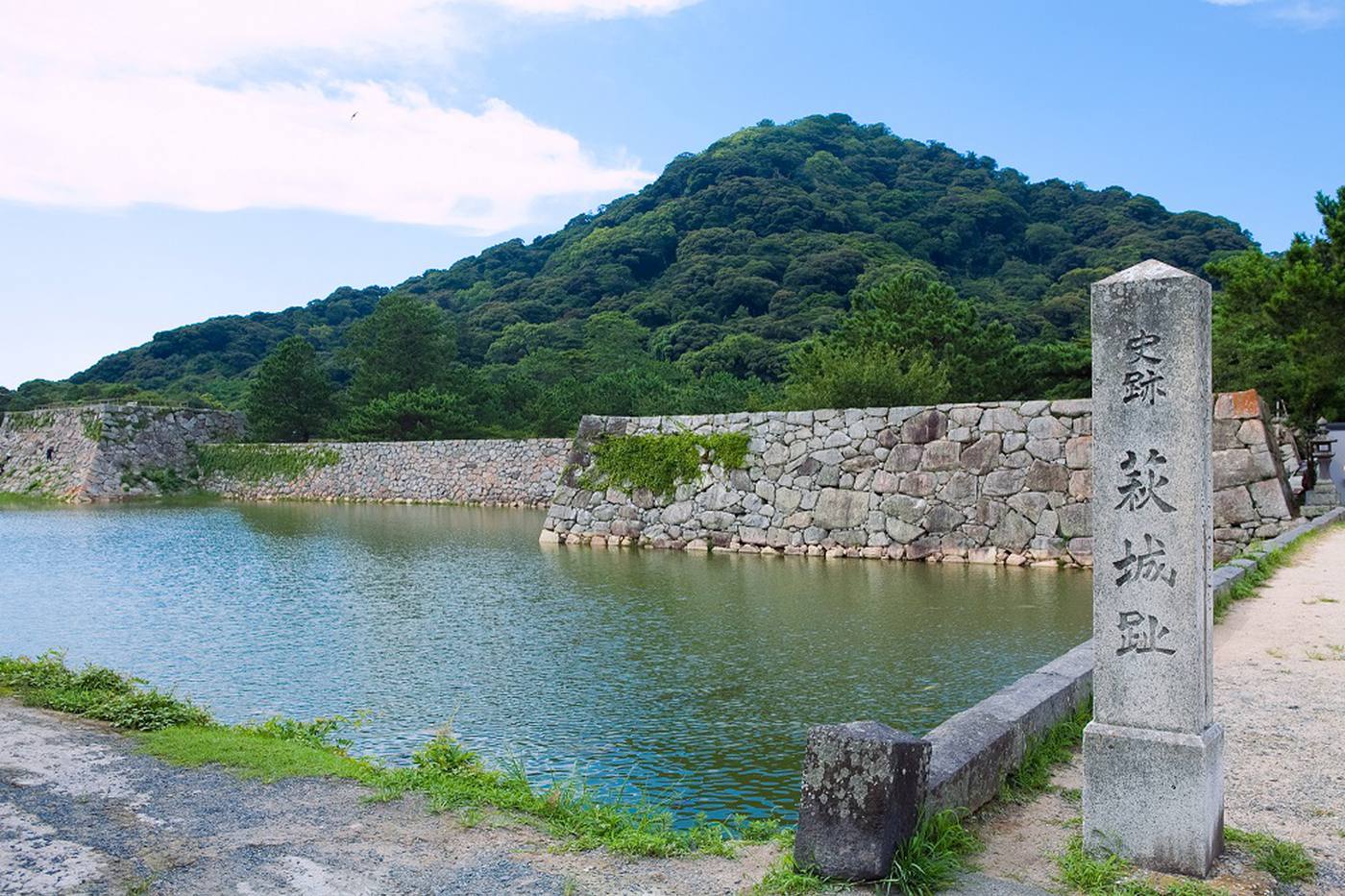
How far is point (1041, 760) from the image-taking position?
3.70m

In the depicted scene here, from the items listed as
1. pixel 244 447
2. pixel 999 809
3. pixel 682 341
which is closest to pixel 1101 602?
pixel 999 809

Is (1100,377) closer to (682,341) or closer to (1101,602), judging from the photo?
(1101,602)

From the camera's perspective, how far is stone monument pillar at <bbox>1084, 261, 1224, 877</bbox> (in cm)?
274

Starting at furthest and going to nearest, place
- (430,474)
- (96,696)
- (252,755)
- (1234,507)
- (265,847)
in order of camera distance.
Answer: (430,474) → (1234,507) → (96,696) → (252,755) → (265,847)

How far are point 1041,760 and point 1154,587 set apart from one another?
120cm

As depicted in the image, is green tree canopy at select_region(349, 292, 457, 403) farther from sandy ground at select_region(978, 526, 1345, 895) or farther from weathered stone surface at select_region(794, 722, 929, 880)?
weathered stone surface at select_region(794, 722, 929, 880)

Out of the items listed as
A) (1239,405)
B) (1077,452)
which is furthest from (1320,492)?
(1077,452)

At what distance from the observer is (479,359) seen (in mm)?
44812

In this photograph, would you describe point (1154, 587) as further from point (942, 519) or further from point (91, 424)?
→ point (91, 424)

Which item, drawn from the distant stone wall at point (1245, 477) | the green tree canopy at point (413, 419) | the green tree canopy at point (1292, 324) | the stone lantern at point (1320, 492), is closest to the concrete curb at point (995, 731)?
the distant stone wall at point (1245, 477)

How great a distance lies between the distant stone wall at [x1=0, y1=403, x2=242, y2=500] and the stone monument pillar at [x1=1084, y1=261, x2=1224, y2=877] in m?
29.6

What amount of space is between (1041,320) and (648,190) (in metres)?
35.7

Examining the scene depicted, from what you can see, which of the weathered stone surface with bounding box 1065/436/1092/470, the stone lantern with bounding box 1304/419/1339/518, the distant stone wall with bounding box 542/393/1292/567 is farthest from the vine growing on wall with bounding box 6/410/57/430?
the stone lantern with bounding box 1304/419/1339/518

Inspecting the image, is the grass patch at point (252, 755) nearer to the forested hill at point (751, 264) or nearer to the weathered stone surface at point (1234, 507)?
the weathered stone surface at point (1234, 507)
